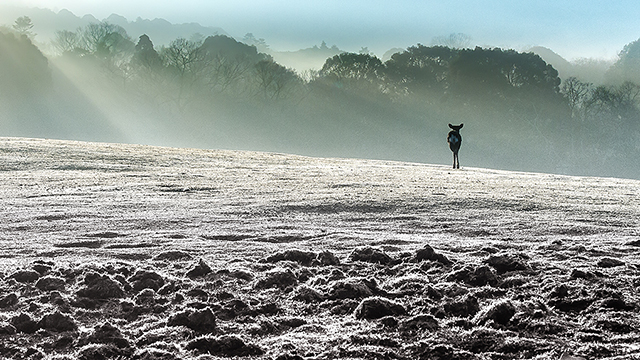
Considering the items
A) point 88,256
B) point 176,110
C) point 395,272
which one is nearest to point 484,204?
point 395,272

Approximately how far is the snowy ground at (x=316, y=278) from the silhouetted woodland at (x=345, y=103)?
3145 cm

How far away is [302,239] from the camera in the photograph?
17.7ft

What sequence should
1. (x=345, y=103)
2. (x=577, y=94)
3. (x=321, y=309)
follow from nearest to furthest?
(x=321, y=309) < (x=345, y=103) < (x=577, y=94)

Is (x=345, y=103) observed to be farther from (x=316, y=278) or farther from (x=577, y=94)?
(x=316, y=278)

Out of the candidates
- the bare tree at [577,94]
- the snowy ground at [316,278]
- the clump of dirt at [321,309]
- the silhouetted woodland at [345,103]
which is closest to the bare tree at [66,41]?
the silhouetted woodland at [345,103]

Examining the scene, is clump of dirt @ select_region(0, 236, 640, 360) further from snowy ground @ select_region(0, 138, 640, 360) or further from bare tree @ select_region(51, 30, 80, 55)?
bare tree @ select_region(51, 30, 80, 55)

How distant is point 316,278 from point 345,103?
38.5 m

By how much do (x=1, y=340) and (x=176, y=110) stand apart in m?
40.1

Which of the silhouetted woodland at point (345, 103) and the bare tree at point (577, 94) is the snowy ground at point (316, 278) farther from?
the bare tree at point (577, 94)

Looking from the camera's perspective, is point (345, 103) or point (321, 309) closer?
point (321, 309)

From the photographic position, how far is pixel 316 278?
381 cm

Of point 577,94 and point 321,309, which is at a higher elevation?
point 577,94

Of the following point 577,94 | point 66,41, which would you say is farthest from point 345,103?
point 66,41

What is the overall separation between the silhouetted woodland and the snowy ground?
31.4 metres
